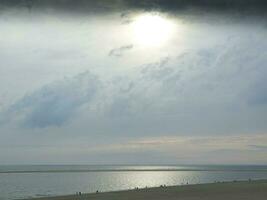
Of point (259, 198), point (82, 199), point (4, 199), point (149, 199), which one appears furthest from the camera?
point (4, 199)

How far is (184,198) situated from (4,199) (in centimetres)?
3344

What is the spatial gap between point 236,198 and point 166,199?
2.98 metres

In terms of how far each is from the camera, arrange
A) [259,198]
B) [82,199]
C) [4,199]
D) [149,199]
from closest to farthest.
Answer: [259,198] < [149,199] < [82,199] < [4,199]

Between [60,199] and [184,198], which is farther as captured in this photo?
[60,199]

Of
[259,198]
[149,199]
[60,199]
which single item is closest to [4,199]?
[60,199]

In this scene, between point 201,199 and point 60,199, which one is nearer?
point 201,199

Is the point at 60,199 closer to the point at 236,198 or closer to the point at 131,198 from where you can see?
the point at 131,198

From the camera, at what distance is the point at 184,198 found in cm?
2289

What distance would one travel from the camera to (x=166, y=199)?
22.8 meters

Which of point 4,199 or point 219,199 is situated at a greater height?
point 4,199

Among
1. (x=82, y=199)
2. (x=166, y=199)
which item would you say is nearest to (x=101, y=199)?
(x=82, y=199)

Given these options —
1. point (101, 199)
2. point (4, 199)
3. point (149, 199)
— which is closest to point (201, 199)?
point (149, 199)

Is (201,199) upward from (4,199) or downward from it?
downward

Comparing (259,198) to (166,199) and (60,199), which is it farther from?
(60,199)
